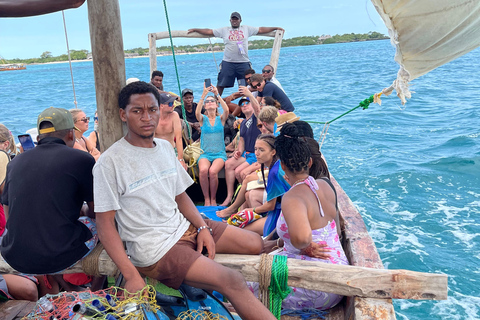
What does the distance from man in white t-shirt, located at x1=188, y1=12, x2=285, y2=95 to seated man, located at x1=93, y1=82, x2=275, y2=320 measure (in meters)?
5.57

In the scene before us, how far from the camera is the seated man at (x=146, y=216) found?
2.26 m

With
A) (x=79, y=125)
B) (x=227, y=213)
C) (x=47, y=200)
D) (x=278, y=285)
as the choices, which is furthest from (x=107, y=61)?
(x=227, y=213)

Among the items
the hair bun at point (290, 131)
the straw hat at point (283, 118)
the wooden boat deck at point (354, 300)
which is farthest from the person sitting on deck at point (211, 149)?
the hair bun at point (290, 131)

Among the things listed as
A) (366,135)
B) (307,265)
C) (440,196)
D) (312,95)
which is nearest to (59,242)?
(307,265)

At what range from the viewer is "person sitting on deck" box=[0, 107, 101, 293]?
2369 millimetres

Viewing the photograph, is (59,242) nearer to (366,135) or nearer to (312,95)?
(366,135)

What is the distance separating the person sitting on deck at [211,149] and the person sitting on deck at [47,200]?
296 centimetres

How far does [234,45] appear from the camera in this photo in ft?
25.4

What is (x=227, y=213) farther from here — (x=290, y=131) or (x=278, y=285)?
(x=278, y=285)

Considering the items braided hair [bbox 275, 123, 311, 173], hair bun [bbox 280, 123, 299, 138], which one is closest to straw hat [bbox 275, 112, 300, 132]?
hair bun [bbox 280, 123, 299, 138]

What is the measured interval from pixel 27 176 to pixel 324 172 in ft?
6.60

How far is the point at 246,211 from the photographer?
412cm

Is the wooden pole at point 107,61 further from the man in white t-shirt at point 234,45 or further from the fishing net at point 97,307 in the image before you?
the man in white t-shirt at point 234,45

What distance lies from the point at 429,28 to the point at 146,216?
1.80 m
